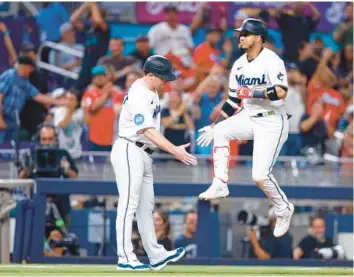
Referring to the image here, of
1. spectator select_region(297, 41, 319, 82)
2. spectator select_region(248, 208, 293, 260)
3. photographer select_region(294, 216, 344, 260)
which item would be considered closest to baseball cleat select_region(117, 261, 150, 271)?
spectator select_region(248, 208, 293, 260)

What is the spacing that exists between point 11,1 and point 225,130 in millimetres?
6462

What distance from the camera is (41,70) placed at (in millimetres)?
15719

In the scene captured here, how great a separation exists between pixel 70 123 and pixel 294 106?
10.8 feet

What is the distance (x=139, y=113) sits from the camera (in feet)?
32.4

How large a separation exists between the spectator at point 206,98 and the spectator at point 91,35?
159 centimetres

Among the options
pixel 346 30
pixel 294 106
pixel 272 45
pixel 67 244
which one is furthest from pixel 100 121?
pixel 346 30

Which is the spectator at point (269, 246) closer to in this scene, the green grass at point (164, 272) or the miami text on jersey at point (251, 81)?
the green grass at point (164, 272)

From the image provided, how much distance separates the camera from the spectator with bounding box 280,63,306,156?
592 inches

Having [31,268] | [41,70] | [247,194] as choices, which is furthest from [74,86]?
[31,268]

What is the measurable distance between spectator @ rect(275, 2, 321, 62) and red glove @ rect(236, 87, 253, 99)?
6496mm

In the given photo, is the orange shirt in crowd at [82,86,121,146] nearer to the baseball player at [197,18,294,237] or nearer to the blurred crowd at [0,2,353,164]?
the blurred crowd at [0,2,353,164]

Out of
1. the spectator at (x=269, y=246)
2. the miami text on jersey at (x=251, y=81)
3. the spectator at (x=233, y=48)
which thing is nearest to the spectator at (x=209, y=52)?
the spectator at (x=233, y=48)

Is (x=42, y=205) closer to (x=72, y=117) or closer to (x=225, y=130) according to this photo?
(x=72, y=117)

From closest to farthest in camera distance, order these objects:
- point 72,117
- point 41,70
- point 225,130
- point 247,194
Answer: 1. point 225,130
2. point 247,194
3. point 72,117
4. point 41,70
